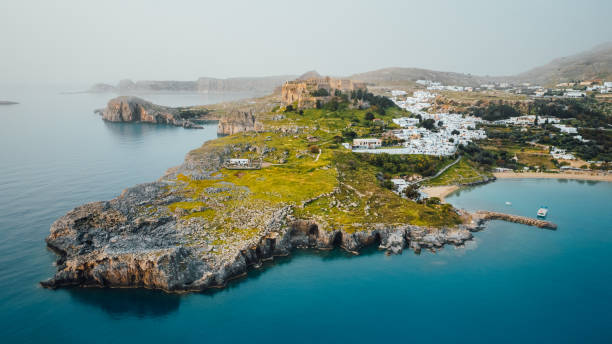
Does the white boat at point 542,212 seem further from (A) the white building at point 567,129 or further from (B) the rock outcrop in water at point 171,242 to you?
(A) the white building at point 567,129

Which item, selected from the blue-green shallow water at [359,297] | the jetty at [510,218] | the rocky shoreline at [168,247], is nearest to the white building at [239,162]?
the rocky shoreline at [168,247]

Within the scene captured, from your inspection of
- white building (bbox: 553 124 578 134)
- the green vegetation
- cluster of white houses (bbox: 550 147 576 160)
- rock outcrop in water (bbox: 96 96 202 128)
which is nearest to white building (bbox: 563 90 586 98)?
white building (bbox: 553 124 578 134)

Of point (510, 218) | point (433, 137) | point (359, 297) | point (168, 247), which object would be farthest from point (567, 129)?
point (168, 247)

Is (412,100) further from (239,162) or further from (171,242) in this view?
(171,242)

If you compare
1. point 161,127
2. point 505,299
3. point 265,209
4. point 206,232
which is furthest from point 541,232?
point 161,127

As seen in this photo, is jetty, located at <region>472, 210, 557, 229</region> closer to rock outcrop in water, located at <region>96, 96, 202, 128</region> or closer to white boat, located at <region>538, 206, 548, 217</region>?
white boat, located at <region>538, 206, 548, 217</region>

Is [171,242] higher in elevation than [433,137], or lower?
lower
